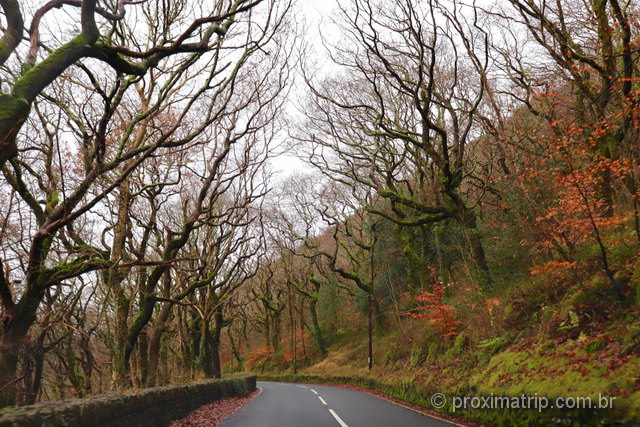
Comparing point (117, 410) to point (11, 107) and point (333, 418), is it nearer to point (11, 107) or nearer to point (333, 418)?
point (11, 107)

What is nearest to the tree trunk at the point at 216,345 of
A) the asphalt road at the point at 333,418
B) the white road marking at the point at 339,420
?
the asphalt road at the point at 333,418

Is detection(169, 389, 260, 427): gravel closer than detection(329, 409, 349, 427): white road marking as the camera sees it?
No

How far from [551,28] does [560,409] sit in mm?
8470

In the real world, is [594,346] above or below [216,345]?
below

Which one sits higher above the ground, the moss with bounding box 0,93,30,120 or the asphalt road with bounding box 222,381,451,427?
the moss with bounding box 0,93,30,120

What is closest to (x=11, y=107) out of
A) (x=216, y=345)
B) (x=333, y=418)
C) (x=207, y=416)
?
(x=333, y=418)

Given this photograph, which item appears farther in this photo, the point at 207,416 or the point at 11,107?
the point at 207,416

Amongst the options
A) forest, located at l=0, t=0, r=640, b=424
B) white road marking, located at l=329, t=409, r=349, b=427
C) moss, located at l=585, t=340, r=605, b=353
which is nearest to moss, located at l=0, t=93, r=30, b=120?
forest, located at l=0, t=0, r=640, b=424

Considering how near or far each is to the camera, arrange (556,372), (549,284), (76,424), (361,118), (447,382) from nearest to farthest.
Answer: (76,424), (556,372), (549,284), (447,382), (361,118)

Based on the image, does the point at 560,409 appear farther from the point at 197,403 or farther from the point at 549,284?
the point at 197,403

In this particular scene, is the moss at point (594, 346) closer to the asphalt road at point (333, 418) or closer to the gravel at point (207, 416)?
the asphalt road at point (333, 418)

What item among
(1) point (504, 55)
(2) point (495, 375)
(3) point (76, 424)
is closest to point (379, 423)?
(2) point (495, 375)

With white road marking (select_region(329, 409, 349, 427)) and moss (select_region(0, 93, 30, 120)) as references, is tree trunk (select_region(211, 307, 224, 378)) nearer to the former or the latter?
white road marking (select_region(329, 409, 349, 427))

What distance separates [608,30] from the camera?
9.06 meters
